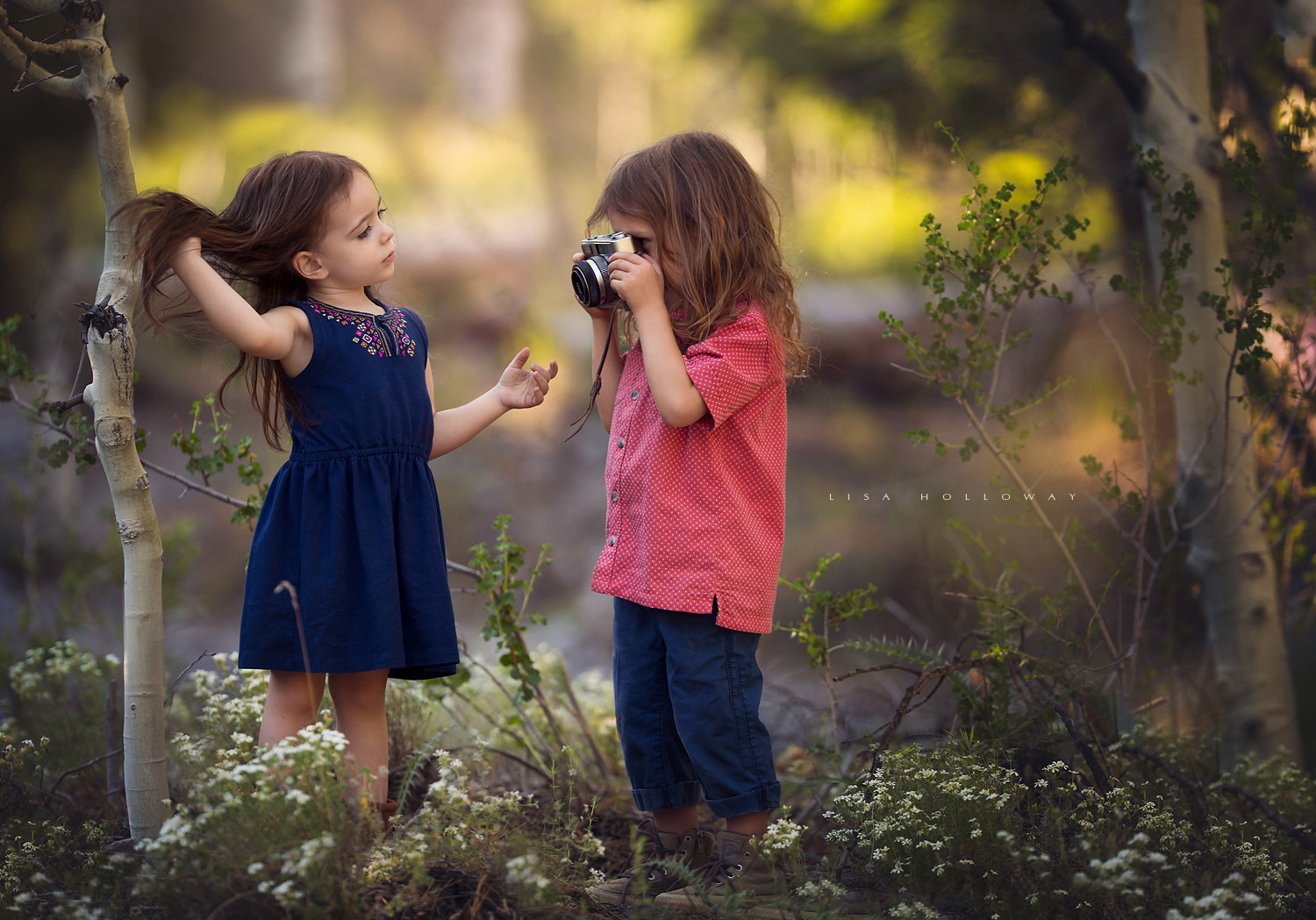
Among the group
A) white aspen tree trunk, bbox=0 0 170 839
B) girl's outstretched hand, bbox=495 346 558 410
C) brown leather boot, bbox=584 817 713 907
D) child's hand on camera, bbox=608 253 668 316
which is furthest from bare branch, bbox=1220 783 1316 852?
white aspen tree trunk, bbox=0 0 170 839

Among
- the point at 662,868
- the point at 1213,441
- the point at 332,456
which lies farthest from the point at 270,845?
the point at 1213,441

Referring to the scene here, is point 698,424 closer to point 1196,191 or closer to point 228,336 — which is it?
point 228,336

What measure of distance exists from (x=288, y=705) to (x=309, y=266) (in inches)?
31.2

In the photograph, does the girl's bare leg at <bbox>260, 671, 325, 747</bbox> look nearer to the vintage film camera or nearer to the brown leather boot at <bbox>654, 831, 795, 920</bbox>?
the brown leather boot at <bbox>654, 831, 795, 920</bbox>

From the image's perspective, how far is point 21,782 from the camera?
1.99 metres

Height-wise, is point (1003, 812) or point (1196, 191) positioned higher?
point (1196, 191)

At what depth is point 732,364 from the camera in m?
1.76

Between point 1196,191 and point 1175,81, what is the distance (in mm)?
299

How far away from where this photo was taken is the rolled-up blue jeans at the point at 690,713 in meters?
1.80

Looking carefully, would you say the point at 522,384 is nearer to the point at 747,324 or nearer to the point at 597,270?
the point at 597,270

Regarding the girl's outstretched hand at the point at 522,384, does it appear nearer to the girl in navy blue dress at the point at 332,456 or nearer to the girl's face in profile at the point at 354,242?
the girl in navy blue dress at the point at 332,456

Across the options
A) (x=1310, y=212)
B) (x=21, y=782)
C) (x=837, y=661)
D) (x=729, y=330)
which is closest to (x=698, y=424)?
(x=729, y=330)

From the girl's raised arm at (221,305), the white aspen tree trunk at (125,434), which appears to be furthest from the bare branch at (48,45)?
the girl's raised arm at (221,305)

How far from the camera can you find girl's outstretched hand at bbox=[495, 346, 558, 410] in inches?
78.1
